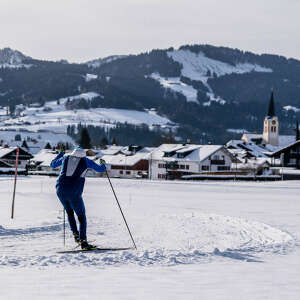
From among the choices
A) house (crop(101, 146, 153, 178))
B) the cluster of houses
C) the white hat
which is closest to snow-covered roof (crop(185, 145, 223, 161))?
the cluster of houses

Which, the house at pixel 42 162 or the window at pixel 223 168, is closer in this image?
the window at pixel 223 168

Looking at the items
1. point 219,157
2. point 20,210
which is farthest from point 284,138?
point 20,210

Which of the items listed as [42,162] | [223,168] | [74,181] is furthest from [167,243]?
[42,162]

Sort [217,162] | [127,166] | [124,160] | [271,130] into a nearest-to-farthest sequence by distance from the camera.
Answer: [217,162], [127,166], [124,160], [271,130]

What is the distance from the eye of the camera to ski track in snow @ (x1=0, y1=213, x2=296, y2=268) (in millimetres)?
8406

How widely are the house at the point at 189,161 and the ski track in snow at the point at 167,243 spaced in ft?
201

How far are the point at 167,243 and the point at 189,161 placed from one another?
66.4m

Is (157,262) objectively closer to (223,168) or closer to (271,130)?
(223,168)

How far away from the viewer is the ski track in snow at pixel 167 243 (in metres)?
8.41

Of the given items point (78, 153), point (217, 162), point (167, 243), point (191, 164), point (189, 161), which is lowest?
point (167, 243)

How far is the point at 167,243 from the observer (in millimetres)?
10367

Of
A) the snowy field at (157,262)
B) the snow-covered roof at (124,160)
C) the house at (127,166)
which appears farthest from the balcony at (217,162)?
the snowy field at (157,262)

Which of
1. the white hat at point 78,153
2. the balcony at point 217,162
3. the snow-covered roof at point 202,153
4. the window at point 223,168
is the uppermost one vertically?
the snow-covered roof at point 202,153

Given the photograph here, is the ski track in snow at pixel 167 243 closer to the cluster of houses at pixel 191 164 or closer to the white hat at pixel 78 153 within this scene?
the white hat at pixel 78 153
